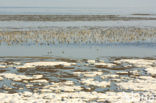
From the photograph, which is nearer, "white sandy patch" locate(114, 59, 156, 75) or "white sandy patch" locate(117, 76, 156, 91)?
"white sandy patch" locate(117, 76, 156, 91)

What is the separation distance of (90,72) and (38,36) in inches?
655

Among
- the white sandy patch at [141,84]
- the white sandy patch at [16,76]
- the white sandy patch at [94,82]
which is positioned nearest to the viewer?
the white sandy patch at [141,84]

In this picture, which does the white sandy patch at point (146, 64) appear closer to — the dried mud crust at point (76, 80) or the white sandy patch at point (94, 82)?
the dried mud crust at point (76, 80)

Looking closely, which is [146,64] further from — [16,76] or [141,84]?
[16,76]

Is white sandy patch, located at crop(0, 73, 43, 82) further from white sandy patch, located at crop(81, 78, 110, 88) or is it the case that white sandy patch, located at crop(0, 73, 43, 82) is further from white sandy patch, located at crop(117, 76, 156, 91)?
white sandy patch, located at crop(117, 76, 156, 91)

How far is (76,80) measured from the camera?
14109 mm

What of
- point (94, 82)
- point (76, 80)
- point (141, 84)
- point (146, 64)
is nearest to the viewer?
point (141, 84)

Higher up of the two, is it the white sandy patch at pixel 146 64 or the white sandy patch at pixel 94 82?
the white sandy patch at pixel 94 82

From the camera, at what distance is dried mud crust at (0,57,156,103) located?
11602 mm

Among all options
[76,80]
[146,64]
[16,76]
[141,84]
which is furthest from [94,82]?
[146,64]

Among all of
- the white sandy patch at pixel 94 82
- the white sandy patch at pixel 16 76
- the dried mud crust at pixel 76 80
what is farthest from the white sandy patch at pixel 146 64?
the white sandy patch at pixel 16 76

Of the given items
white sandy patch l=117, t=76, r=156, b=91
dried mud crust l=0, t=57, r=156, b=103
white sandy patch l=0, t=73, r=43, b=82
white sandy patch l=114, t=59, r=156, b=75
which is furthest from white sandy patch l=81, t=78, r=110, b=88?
white sandy patch l=114, t=59, r=156, b=75

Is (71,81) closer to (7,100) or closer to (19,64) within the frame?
(7,100)

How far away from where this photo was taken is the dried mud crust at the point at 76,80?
11.6m
